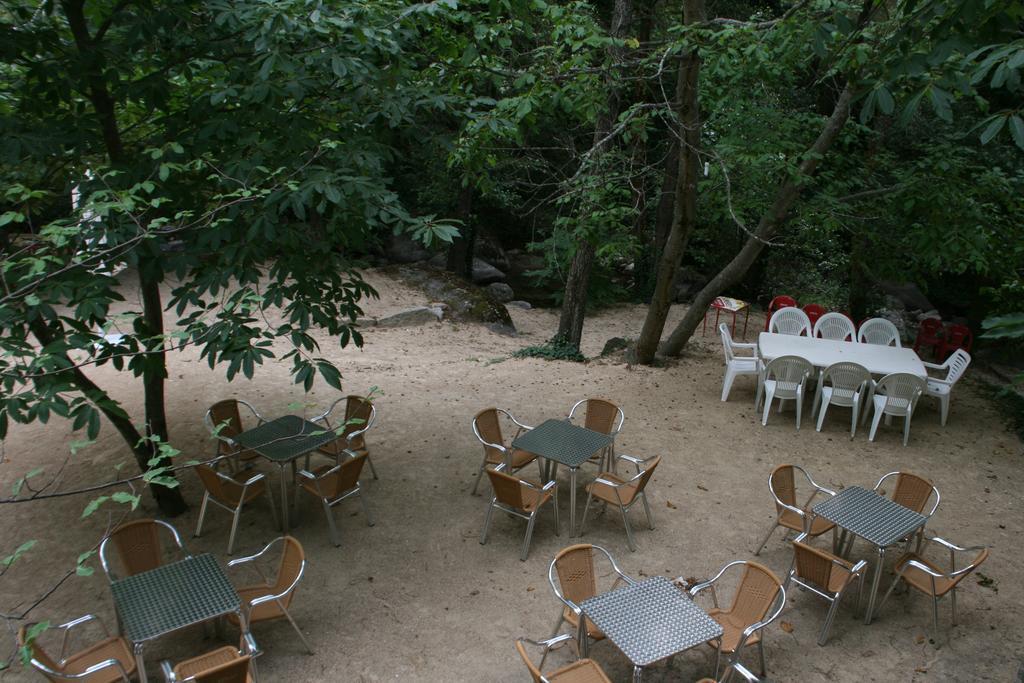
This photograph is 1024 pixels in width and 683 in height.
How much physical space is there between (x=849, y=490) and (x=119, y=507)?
643 cm

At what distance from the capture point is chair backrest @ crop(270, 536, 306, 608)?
4742 millimetres

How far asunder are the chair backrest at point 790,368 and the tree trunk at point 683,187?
262 centimetres

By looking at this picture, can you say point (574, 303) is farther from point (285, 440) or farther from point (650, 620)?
point (650, 620)

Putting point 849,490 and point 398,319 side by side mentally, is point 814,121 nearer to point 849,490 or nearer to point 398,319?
point 849,490

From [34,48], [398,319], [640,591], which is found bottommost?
[398,319]

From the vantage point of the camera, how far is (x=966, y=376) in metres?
11.3

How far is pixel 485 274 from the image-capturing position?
19.6 metres

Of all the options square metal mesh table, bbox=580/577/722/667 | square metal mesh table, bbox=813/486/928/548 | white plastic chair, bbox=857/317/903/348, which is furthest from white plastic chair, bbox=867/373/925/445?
square metal mesh table, bbox=580/577/722/667

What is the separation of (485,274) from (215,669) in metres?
16.3

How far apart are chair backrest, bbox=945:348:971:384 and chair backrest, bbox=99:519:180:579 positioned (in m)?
9.06

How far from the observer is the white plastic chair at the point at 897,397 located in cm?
830

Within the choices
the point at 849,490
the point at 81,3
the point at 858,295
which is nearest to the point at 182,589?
the point at 81,3

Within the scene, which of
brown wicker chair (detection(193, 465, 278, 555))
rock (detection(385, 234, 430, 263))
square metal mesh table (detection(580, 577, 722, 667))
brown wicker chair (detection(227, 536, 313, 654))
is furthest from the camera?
rock (detection(385, 234, 430, 263))

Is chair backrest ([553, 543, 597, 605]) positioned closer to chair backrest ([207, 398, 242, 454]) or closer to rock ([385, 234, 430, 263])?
chair backrest ([207, 398, 242, 454])
